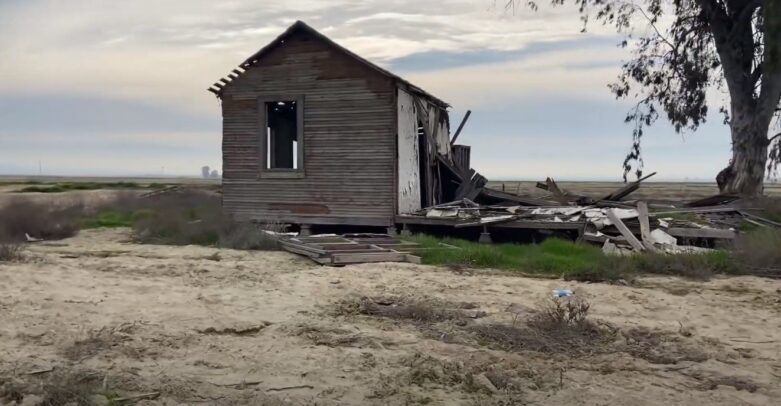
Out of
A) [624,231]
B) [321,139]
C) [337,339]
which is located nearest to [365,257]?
[321,139]

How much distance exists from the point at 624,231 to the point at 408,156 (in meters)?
5.91

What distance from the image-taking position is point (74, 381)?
521cm

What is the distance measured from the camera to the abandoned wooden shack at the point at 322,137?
51.3 feet

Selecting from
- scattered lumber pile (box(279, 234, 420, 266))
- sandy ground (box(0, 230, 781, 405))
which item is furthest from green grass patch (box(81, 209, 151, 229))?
sandy ground (box(0, 230, 781, 405))

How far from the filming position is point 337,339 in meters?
6.77

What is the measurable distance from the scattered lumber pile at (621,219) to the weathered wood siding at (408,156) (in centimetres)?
45

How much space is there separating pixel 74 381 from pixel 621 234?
11.3m

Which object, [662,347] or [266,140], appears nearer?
[662,347]

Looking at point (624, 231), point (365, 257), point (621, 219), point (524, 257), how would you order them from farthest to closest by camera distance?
1. point (621, 219)
2. point (624, 231)
3. point (524, 257)
4. point (365, 257)

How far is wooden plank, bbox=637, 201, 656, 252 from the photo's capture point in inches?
498

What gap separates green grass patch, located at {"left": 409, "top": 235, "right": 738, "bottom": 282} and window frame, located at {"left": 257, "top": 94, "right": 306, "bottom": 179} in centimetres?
477

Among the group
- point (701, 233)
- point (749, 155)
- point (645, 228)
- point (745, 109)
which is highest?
point (745, 109)

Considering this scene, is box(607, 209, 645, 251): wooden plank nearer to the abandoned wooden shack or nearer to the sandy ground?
the sandy ground

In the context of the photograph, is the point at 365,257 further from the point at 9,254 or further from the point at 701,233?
the point at 701,233
